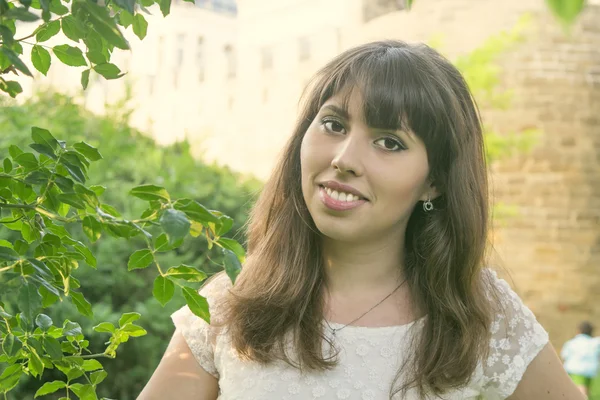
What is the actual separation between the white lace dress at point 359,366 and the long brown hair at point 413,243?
2 cm

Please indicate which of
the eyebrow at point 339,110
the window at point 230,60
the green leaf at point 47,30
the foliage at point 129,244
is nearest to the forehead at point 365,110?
the eyebrow at point 339,110

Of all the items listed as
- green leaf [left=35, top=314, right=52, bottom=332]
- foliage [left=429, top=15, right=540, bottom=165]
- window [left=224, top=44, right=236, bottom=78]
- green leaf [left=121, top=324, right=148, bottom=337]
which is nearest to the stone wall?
foliage [left=429, top=15, right=540, bottom=165]

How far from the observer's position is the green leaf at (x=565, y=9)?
51 cm

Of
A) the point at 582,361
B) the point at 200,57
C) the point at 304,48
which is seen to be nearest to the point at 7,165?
the point at 582,361

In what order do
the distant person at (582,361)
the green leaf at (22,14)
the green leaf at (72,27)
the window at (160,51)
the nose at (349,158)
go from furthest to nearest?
the window at (160,51) → the distant person at (582,361) → the nose at (349,158) → the green leaf at (72,27) → the green leaf at (22,14)

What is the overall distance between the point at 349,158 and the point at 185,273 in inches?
19.7

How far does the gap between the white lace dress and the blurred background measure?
1.75 meters

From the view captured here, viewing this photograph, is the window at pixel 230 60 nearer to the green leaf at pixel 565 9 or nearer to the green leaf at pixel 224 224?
the green leaf at pixel 224 224

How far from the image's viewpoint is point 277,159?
6.51ft

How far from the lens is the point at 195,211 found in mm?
1016

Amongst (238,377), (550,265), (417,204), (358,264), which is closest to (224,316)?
(238,377)

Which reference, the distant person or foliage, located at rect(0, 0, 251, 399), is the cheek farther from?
the distant person

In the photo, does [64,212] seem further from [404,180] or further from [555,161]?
[555,161]

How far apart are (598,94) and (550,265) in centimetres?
205
